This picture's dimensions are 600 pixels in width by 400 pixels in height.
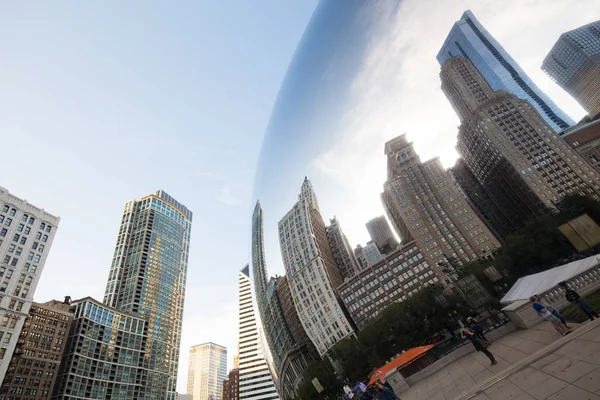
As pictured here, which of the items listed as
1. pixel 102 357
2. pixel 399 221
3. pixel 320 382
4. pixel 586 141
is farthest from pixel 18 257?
pixel 586 141

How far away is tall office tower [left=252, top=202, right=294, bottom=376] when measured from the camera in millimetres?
24031

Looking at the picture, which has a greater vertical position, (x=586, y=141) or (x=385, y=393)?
(x=586, y=141)

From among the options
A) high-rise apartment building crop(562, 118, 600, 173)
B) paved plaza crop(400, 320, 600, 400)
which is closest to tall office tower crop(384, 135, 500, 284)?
high-rise apartment building crop(562, 118, 600, 173)

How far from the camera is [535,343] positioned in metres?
8.28

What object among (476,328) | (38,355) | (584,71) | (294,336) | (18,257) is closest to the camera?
(476,328)

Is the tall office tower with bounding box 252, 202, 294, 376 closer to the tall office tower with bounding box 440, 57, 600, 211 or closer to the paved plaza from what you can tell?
the paved plaza

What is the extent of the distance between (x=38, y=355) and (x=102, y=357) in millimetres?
22534

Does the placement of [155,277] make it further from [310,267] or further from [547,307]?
[547,307]

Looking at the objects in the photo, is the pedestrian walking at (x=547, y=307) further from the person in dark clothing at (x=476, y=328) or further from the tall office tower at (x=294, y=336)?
the tall office tower at (x=294, y=336)

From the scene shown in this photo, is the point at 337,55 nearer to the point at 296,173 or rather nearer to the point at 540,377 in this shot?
the point at 296,173

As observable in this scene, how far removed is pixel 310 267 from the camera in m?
19.5

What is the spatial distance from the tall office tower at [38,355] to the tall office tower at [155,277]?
113 ft

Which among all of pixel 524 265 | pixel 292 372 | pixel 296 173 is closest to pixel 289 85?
pixel 296 173

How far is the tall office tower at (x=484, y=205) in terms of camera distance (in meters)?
87.5
